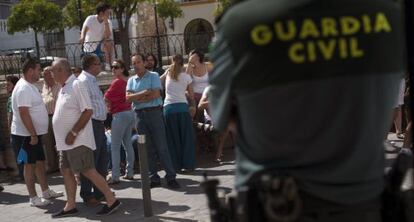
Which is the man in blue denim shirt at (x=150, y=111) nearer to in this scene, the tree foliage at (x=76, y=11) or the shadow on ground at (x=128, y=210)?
the shadow on ground at (x=128, y=210)

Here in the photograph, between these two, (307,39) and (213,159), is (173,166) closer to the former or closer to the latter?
(213,159)

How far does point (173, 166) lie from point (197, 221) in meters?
2.64

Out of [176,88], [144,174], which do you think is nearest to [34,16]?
[176,88]

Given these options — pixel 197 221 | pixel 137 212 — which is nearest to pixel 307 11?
pixel 197 221

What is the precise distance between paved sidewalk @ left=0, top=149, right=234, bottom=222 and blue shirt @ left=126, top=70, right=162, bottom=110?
3.79 feet

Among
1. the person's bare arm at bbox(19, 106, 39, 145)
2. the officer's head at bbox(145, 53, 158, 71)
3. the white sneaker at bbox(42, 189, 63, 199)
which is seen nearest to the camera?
the person's bare arm at bbox(19, 106, 39, 145)

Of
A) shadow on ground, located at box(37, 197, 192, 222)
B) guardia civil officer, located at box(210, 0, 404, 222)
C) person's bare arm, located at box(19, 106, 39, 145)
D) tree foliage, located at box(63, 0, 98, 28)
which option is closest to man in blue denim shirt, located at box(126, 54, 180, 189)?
shadow on ground, located at box(37, 197, 192, 222)

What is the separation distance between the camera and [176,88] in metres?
9.84

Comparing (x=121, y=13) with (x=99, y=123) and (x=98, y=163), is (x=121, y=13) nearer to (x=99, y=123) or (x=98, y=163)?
(x=99, y=123)

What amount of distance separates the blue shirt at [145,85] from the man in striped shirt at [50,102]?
132 cm

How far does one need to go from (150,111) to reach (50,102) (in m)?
1.98

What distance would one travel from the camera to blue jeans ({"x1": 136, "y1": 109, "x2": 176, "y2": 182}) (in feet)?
30.4

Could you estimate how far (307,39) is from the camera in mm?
2717

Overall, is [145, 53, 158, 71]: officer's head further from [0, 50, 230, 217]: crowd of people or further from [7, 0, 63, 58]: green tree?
[7, 0, 63, 58]: green tree
